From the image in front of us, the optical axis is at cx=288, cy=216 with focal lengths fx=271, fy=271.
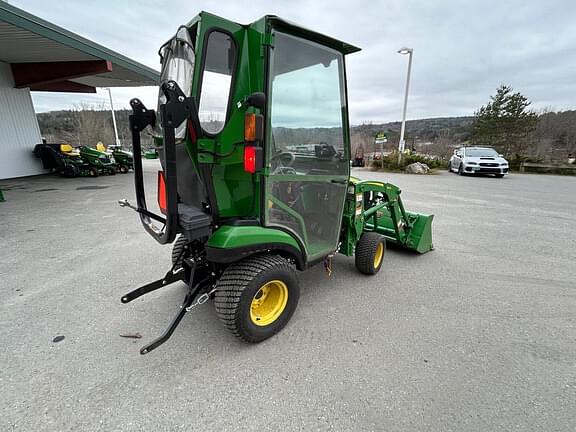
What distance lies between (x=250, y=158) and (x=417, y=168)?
15032 mm

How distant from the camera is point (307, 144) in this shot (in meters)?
2.36

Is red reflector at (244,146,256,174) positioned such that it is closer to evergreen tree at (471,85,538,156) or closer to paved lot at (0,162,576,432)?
paved lot at (0,162,576,432)

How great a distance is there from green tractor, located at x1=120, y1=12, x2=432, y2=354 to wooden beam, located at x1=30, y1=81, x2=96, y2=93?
47.9ft

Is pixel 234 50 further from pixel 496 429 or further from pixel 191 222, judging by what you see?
pixel 496 429

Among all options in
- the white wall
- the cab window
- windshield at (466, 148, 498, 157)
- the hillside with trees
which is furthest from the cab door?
the hillside with trees

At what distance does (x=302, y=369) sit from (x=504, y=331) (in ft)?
5.89

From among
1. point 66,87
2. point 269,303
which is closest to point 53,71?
point 66,87

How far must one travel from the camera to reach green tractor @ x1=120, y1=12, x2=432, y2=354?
178cm

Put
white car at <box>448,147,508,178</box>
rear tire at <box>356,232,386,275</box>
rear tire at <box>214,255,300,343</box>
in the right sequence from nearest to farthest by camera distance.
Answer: rear tire at <box>214,255,300,343</box> → rear tire at <box>356,232,386,275</box> → white car at <box>448,147,508,178</box>

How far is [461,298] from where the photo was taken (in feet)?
9.23

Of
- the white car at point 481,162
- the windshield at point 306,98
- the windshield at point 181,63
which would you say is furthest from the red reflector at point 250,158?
the white car at point 481,162

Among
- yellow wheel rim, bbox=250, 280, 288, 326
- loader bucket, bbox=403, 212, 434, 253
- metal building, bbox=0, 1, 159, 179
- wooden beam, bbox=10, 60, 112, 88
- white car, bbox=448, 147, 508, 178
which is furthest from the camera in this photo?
white car, bbox=448, 147, 508, 178

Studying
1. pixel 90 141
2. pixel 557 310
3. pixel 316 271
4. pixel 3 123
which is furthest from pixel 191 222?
pixel 90 141

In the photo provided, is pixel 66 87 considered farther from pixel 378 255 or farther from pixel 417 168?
pixel 417 168
